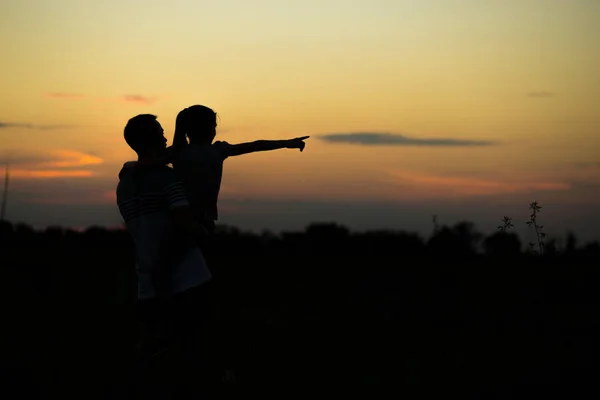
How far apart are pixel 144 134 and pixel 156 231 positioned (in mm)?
597

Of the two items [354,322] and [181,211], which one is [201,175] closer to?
[181,211]

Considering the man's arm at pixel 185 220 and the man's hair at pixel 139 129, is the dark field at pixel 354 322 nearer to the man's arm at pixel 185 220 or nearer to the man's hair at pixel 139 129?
the man's arm at pixel 185 220

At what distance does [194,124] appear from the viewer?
224 inches

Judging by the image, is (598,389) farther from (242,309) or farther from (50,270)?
(50,270)

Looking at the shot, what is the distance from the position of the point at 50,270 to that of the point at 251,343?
654 centimetres

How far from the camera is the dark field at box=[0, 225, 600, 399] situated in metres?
6.64

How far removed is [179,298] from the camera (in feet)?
17.5

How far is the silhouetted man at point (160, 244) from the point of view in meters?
5.23

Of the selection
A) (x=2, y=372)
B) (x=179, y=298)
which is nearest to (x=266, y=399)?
(x=179, y=298)

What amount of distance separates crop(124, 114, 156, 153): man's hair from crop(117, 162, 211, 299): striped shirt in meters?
0.15

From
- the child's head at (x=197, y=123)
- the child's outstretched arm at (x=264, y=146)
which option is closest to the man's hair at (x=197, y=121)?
the child's head at (x=197, y=123)

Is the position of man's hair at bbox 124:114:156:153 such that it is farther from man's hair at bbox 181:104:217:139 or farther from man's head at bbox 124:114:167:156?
man's hair at bbox 181:104:217:139

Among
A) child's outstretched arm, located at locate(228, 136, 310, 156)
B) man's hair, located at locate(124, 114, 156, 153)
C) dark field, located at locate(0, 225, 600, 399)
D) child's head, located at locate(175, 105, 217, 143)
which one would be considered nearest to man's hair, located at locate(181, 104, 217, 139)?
child's head, located at locate(175, 105, 217, 143)

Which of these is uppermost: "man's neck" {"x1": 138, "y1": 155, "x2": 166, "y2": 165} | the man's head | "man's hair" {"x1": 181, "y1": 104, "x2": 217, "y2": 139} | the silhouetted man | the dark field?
"man's hair" {"x1": 181, "y1": 104, "x2": 217, "y2": 139}
